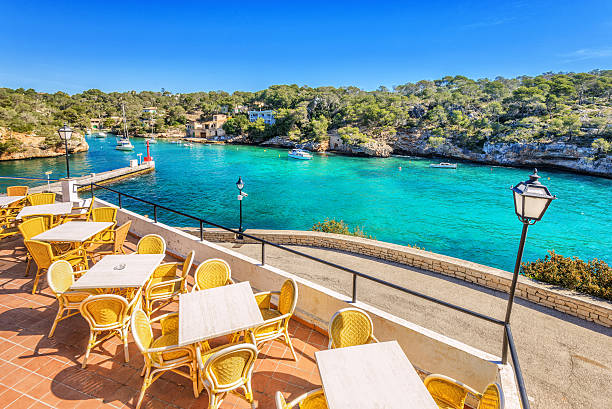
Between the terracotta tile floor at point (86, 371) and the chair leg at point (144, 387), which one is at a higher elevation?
the chair leg at point (144, 387)

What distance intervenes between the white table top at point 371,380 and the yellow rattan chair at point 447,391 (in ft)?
1.19

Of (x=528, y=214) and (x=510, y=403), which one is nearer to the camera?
(x=510, y=403)

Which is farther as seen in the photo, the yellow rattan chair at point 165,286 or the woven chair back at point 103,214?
the woven chair back at point 103,214

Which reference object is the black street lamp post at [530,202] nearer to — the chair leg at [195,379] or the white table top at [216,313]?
the white table top at [216,313]

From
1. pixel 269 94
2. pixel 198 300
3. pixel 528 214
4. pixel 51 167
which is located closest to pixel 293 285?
pixel 198 300

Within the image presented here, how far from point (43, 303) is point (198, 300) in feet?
9.22

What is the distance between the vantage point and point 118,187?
30203 millimetres

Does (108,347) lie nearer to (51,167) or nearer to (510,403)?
(510,403)

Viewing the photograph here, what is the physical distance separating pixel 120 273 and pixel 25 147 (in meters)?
59.3

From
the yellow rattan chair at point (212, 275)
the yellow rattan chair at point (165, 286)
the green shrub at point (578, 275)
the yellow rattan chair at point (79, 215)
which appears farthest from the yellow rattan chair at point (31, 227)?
the green shrub at point (578, 275)

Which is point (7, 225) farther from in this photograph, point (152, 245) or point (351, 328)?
Result: point (351, 328)

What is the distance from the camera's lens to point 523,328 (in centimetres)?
599

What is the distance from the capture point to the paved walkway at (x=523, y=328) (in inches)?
172

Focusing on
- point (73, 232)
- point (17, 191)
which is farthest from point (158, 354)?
point (17, 191)
